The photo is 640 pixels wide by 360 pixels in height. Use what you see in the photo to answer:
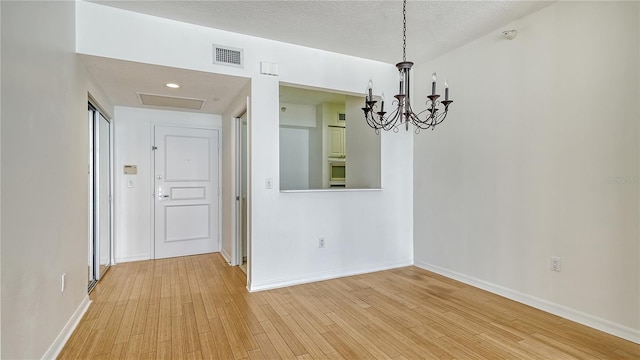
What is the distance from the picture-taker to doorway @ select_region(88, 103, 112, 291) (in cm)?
356

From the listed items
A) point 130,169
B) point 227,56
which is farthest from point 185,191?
point 227,56

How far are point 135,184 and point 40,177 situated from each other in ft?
9.63

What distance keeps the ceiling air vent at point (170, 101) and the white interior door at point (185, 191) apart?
0.49 meters

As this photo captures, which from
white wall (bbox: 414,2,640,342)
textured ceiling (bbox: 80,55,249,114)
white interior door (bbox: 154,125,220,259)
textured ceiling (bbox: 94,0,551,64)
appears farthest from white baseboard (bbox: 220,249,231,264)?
textured ceiling (bbox: 94,0,551,64)

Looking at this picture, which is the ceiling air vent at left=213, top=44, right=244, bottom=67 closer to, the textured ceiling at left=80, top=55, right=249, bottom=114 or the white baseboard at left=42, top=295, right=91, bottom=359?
the textured ceiling at left=80, top=55, right=249, bottom=114

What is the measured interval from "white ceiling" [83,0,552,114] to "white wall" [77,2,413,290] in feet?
0.39

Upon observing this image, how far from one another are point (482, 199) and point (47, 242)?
3702 mm

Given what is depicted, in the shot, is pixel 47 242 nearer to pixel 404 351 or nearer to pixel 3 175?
pixel 3 175

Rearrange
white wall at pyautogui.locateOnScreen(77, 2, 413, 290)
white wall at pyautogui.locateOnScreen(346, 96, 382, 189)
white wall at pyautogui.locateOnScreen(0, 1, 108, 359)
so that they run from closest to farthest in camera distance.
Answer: white wall at pyautogui.locateOnScreen(0, 1, 108, 359) → white wall at pyautogui.locateOnScreen(77, 2, 413, 290) → white wall at pyautogui.locateOnScreen(346, 96, 382, 189)

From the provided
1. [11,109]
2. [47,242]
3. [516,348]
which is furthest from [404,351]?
[11,109]

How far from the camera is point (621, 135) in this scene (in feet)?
7.73

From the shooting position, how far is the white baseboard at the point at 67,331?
207cm

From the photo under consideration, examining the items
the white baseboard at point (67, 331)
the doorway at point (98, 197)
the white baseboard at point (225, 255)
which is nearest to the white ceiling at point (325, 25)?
the doorway at point (98, 197)

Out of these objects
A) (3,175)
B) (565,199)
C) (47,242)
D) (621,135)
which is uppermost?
(621,135)
